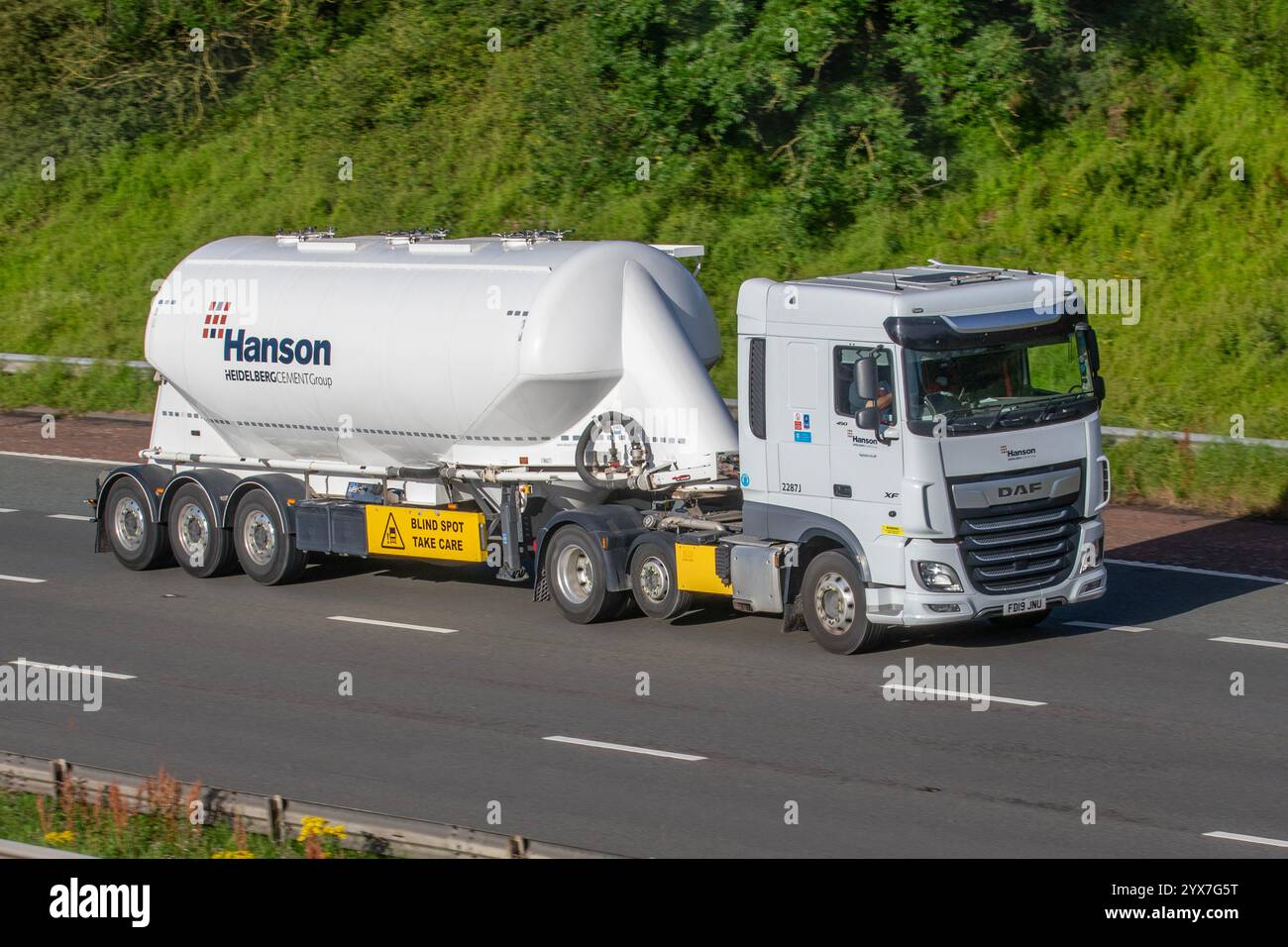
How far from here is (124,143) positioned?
3766cm

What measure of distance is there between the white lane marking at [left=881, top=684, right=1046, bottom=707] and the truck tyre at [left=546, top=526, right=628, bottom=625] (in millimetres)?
3198

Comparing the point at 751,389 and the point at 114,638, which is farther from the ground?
the point at 751,389

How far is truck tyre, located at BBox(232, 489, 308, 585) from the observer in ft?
60.4

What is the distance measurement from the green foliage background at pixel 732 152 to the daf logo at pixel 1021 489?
8730 millimetres

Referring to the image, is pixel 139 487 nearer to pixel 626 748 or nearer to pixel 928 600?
pixel 626 748

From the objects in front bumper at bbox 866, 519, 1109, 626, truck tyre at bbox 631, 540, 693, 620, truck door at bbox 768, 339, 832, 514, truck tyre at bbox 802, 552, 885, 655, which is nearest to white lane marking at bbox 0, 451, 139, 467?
truck tyre at bbox 631, 540, 693, 620

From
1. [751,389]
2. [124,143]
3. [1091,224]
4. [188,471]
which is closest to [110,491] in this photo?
[188,471]

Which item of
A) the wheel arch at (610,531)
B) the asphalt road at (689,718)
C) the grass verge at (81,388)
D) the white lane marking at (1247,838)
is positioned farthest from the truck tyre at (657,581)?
the grass verge at (81,388)

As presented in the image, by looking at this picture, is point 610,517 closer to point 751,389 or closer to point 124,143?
point 751,389

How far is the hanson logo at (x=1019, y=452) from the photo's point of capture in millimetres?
14453

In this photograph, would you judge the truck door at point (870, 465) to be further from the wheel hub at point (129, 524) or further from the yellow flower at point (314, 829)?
the wheel hub at point (129, 524)

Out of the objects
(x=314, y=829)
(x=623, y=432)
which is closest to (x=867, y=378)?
(x=623, y=432)

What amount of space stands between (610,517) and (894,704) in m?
3.79

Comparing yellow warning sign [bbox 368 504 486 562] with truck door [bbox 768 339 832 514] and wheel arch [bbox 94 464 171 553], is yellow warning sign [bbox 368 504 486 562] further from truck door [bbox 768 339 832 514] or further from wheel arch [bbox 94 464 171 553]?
truck door [bbox 768 339 832 514]
